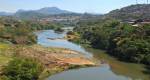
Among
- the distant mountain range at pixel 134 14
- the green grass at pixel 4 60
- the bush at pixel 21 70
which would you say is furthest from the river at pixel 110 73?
the distant mountain range at pixel 134 14

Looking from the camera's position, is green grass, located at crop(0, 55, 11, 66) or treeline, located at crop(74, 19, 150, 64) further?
treeline, located at crop(74, 19, 150, 64)

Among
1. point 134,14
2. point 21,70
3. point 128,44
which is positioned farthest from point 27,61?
point 134,14

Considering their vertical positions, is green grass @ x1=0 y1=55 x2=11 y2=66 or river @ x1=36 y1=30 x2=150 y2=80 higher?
green grass @ x1=0 y1=55 x2=11 y2=66

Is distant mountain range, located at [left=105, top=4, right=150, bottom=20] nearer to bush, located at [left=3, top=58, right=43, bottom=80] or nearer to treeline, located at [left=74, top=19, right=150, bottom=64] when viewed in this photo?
treeline, located at [left=74, top=19, right=150, bottom=64]

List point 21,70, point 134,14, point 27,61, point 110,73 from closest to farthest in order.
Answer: point 21,70
point 27,61
point 110,73
point 134,14

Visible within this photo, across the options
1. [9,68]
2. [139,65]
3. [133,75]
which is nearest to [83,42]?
[139,65]

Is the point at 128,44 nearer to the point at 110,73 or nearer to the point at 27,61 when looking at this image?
the point at 110,73

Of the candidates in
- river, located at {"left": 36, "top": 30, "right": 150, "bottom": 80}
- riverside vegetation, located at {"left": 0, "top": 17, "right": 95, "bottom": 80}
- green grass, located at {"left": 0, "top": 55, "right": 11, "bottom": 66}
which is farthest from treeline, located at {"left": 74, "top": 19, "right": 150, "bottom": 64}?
green grass, located at {"left": 0, "top": 55, "right": 11, "bottom": 66}

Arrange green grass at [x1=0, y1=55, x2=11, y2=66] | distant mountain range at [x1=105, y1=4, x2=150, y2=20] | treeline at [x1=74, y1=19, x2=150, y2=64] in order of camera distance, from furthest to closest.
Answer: distant mountain range at [x1=105, y1=4, x2=150, y2=20] < treeline at [x1=74, y1=19, x2=150, y2=64] < green grass at [x1=0, y1=55, x2=11, y2=66]

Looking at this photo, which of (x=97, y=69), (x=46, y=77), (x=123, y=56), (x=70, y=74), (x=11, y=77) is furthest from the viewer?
(x=123, y=56)

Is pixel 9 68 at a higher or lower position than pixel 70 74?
higher

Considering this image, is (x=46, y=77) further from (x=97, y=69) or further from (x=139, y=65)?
(x=139, y=65)
